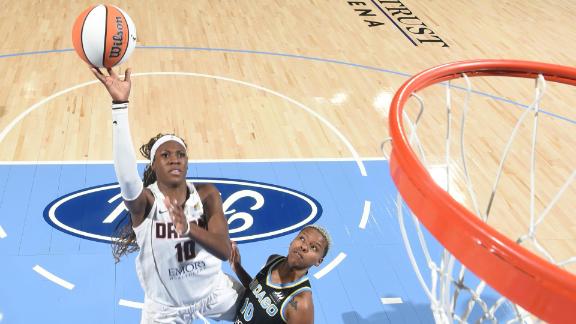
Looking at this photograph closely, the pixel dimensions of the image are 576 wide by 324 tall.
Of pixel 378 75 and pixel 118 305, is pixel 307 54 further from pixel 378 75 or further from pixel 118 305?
pixel 118 305

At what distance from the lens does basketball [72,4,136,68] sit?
3.96 metres

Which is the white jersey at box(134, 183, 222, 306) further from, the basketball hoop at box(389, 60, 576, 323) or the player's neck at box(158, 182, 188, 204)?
the basketball hoop at box(389, 60, 576, 323)

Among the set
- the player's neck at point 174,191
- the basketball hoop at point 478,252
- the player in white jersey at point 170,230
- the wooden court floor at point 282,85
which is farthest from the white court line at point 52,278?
the basketball hoop at point 478,252

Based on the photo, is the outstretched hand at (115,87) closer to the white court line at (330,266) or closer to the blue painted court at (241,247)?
the blue painted court at (241,247)

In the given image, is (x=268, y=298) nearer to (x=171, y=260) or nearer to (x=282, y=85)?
(x=171, y=260)

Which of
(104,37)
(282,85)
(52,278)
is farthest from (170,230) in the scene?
(282,85)

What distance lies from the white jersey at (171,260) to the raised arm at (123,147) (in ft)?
0.60

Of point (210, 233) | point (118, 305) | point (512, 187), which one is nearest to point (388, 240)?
point (512, 187)

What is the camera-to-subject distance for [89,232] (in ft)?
17.9

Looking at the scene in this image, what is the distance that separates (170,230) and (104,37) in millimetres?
1350

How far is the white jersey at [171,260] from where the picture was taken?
3.31m

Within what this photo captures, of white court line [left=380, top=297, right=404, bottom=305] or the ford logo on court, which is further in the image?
the ford logo on court

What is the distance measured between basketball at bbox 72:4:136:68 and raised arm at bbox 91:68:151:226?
2.74 feet

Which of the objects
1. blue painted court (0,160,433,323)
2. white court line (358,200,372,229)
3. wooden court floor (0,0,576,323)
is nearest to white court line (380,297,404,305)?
blue painted court (0,160,433,323)
